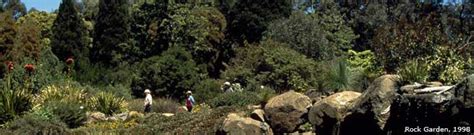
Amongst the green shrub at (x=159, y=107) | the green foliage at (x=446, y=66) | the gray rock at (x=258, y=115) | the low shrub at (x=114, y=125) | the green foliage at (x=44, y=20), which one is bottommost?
the green shrub at (x=159, y=107)

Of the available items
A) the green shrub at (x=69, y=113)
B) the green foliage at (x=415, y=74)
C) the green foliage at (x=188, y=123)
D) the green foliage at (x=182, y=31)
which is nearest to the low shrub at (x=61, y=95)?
the green shrub at (x=69, y=113)

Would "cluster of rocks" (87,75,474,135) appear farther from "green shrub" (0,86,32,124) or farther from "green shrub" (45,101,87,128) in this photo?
"green shrub" (0,86,32,124)

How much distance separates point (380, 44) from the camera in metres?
18.3

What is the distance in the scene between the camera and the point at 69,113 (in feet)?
56.6

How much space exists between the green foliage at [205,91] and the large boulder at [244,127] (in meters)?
11.8

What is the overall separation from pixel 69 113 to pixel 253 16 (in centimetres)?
2444

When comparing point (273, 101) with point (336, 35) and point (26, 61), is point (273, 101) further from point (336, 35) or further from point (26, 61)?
point (336, 35)

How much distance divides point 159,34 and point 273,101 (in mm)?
24548

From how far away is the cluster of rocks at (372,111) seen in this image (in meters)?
9.53

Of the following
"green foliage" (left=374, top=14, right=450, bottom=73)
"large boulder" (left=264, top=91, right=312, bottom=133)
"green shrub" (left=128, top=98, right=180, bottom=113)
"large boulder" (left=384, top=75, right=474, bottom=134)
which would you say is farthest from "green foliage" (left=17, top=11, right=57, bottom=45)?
"large boulder" (left=384, top=75, right=474, bottom=134)

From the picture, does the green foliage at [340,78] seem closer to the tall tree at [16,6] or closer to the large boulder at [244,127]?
the large boulder at [244,127]

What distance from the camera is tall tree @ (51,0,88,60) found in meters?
39.2

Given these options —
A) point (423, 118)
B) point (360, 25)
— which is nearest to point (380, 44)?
point (423, 118)

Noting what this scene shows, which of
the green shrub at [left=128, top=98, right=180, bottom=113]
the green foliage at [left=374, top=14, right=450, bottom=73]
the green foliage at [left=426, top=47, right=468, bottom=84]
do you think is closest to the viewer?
the green foliage at [left=426, top=47, right=468, bottom=84]
